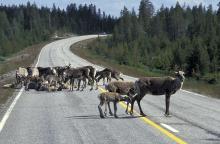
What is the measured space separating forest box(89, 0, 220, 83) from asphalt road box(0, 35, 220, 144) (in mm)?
51575

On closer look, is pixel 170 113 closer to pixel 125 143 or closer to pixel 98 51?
pixel 125 143

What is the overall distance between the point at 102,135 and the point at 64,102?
832cm

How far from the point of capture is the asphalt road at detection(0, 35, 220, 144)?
1245cm

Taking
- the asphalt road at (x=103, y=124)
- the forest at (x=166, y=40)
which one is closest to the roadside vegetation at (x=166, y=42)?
the forest at (x=166, y=40)

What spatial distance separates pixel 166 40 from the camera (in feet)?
425

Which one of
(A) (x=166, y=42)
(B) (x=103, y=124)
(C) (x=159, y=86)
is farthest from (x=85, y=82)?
(A) (x=166, y=42)

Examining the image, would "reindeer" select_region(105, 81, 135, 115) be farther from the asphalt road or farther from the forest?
the forest

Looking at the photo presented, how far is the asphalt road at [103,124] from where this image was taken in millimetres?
12445

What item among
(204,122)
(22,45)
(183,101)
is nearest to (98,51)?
(22,45)

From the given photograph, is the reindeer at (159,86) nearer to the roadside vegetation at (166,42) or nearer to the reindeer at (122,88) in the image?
the reindeer at (122,88)

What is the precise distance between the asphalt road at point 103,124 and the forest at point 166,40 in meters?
51.6

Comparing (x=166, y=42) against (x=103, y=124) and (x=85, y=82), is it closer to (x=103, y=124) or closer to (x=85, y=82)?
(x=85, y=82)

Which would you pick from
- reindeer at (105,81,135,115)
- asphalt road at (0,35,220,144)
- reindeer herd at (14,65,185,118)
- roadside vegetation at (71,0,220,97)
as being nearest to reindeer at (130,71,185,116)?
reindeer herd at (14,65,185,118)

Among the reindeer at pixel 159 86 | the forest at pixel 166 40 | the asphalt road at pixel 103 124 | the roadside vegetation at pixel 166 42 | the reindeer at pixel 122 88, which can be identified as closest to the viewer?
the asphalt road at pixel 103 124
